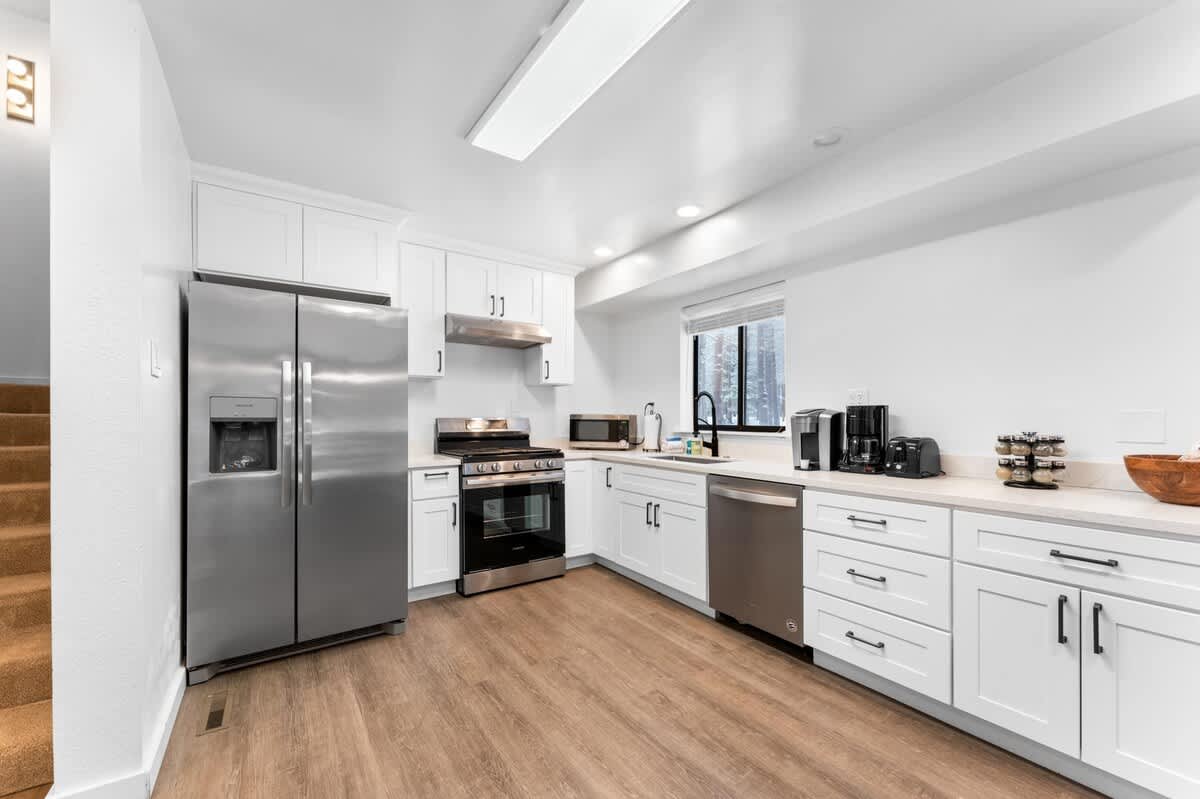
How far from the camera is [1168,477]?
66.1 inches

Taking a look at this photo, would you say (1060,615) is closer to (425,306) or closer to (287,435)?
(287,435)

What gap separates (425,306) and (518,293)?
76cm

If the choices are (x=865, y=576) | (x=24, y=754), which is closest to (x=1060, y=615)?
(x=865, y=576)

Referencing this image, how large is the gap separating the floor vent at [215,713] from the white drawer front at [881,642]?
2532 mm

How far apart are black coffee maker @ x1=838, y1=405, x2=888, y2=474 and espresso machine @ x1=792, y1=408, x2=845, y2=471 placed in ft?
0.19

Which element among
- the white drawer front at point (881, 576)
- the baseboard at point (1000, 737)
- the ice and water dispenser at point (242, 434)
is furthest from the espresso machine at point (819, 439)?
the ice and water dispenser at point (242, 434)

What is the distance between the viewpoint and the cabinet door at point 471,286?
3775mm

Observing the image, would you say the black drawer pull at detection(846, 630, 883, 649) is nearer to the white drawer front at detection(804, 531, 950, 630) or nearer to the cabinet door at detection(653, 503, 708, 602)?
the white drawer front at detection(804, 531, 950, 630)

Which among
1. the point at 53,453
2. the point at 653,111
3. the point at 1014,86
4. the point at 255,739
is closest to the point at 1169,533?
the point at 1014,86

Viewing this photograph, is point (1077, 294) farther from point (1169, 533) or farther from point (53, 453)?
point (53, 453)

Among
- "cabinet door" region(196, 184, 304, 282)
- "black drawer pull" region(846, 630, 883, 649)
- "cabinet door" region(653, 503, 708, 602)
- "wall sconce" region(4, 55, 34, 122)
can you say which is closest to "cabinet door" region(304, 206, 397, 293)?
"cabinet door" region(196, 184, 304, 282)

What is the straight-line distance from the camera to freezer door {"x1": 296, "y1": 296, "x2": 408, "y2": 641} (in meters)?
2.62

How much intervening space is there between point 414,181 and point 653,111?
4.64 ft

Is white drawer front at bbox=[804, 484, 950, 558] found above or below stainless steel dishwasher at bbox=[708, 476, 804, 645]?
above
